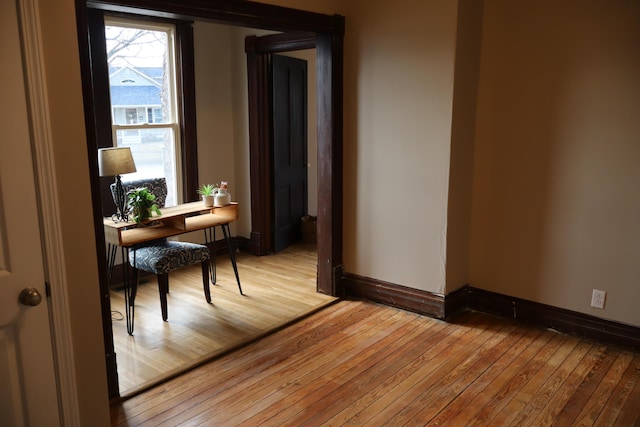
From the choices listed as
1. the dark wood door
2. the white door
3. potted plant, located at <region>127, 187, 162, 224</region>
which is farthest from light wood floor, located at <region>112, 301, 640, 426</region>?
the dark wood door

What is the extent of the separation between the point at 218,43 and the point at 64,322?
12.3 ft

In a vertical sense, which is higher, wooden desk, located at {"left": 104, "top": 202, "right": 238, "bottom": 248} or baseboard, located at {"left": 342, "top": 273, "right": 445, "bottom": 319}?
wooden desk, located at {"left": 104, "top": 202, "right": 238, "bottom": 248}

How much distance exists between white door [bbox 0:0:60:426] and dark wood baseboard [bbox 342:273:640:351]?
2597 millimetres

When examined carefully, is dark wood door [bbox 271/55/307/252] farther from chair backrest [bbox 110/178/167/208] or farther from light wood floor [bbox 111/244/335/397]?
chair backrest [bbox 110/178/167/208]

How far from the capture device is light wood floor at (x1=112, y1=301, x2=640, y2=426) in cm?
272

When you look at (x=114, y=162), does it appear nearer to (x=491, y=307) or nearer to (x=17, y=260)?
(x=17, y=260)

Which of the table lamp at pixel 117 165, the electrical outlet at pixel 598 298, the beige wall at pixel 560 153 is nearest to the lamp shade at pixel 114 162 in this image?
the table lamp at pixel 117 165

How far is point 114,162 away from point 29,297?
1.76 meters

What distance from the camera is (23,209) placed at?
6.49ft

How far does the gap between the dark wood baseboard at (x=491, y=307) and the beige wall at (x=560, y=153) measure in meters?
0.06

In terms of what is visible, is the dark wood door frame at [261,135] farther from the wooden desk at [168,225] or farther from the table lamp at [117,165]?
the table lamp at [117,165]

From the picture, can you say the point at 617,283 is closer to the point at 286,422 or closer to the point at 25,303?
the point at 286,422

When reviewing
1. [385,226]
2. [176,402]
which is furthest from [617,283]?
[176,402]

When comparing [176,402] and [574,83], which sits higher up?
[574,83]
